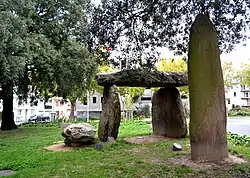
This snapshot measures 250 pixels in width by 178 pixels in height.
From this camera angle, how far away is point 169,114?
13562 mm

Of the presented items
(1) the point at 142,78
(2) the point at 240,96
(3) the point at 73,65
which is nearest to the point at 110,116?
(1) the point at 142,78

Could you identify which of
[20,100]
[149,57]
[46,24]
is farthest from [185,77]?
[20,100]

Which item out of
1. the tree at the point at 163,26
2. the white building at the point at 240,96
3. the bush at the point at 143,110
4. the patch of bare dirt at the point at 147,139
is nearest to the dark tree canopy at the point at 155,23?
the tree at the point at 163,26

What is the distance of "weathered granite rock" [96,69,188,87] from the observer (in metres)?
11.0

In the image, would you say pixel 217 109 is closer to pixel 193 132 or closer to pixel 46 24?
pixel 193 132

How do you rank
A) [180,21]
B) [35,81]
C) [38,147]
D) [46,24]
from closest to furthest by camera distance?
[180,21]
[38,147]
[46,24]
[35,81]

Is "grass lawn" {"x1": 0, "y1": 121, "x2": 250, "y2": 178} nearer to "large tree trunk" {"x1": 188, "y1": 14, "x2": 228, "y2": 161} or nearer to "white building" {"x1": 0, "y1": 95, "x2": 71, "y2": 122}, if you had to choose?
"large tree trunk" {"x1": 188, "y1": 14, "x2": 228, "y2": 161}

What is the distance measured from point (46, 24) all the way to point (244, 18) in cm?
1213

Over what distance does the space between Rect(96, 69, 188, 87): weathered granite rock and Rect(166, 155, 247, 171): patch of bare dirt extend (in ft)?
10.6

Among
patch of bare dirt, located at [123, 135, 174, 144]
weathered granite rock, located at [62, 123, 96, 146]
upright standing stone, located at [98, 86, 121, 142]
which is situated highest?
upright standing stone, located at [98, 86, 121, 142]

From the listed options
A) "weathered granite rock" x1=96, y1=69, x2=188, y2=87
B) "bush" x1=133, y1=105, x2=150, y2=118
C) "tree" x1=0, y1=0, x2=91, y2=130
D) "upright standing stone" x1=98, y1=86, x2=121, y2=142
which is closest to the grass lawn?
"upright standing stone" x1=98, y1=86, x2=121, y2=142

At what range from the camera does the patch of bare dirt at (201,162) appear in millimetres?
7891

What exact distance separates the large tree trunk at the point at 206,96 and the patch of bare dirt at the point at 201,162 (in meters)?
0.17

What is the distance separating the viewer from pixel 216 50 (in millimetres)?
8469
